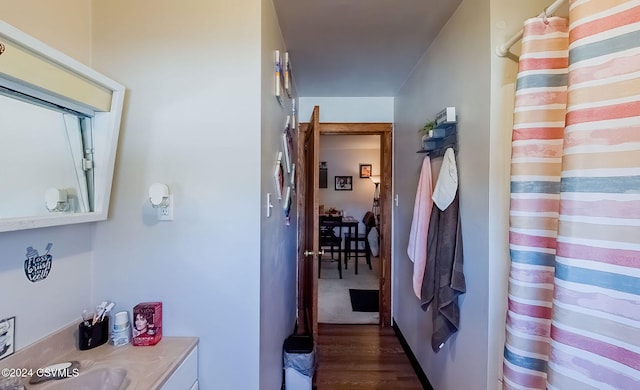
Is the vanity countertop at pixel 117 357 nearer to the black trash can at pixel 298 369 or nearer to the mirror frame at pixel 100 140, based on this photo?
the mirror frame at pixel 100 140

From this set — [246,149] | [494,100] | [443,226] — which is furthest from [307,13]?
[443,226]

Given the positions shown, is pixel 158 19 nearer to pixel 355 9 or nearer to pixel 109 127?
pixel 109 127

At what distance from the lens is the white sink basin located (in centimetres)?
99

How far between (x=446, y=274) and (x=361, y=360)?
1.34m

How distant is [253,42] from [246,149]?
473 millimetres

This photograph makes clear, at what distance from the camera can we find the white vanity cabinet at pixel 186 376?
1056mm

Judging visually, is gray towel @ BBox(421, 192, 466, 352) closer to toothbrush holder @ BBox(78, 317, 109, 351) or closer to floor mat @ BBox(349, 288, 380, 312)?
toothbrush holder @ BBox(78, 317, 109, 351)

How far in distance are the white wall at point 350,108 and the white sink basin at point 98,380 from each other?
2.66 metres

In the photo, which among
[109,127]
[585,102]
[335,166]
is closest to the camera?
[585,102]

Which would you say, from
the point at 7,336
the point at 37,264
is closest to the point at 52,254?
the point at 37,264

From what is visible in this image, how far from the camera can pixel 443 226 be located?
1694 millimetres

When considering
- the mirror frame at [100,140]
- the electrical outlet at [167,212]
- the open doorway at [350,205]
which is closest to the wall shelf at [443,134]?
the electrical outlet at [167,212]

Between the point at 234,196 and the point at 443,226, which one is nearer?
the point at 234,196

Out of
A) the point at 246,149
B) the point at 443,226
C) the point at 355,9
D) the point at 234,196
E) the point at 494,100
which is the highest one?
the point at 355,9
